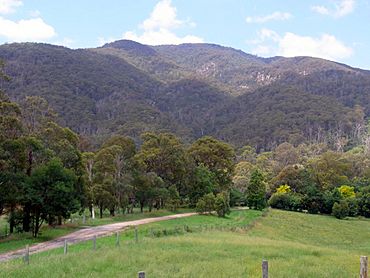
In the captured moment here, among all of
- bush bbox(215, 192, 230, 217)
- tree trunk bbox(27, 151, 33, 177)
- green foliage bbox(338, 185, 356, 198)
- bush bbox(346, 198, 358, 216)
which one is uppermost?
tree trunk bbox(27, 151, 33, 177)

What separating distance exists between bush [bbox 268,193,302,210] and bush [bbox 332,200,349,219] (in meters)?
8.74

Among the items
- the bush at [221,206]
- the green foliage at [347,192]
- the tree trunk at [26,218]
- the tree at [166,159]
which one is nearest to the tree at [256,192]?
the tree at [166,159]

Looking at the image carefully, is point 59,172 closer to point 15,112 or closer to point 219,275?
point 15,112

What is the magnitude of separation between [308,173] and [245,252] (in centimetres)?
7724

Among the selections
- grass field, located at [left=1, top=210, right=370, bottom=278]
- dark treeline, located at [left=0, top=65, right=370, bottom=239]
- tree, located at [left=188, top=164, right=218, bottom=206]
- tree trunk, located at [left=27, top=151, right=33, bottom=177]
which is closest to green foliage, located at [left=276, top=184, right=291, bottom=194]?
dark treeline, located at [left=0, top=65, right=370, bottom=239]

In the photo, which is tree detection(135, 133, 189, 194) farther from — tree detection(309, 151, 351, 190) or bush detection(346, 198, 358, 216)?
tree detection(309, 151, 351, 190)

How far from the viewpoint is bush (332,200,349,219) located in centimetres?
7744

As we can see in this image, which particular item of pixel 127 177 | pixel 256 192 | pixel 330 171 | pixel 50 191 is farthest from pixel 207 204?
pixel 330 171

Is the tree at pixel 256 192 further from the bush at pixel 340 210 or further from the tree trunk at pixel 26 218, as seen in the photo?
the tree trunk at pixel 26 218

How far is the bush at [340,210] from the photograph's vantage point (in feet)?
254

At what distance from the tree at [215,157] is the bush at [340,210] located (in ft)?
61.4

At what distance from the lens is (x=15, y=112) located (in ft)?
119

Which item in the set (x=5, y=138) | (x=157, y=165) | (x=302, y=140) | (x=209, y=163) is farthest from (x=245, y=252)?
(x=302, y=140)

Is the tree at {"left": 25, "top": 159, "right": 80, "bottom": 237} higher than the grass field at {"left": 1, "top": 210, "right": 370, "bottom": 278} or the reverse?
higher
